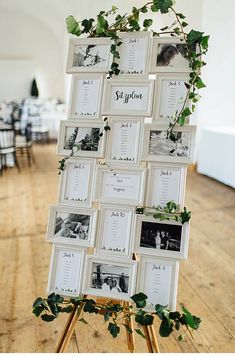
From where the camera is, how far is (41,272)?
2.86m

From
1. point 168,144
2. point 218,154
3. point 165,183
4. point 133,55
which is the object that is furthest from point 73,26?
point 218,154

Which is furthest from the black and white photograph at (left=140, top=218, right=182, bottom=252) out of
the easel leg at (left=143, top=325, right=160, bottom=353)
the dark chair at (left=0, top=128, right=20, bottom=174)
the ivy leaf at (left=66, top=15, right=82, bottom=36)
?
the dark chair at (left=0, top=128, right=20, bottom=174)

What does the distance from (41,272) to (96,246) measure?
1.39m

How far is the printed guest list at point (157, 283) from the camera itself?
156 cm

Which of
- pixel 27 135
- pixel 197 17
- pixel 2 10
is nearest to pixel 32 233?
pixel 27 135

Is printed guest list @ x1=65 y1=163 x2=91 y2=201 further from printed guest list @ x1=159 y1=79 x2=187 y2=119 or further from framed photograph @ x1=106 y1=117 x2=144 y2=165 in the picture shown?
printed guest list @ x1=159 y1=79 x2=187 y2=119

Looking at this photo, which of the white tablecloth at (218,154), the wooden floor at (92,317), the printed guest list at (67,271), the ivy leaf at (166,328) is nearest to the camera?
the ivy leaf at (166,328)

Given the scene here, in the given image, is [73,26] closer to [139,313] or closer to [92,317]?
[139,313]

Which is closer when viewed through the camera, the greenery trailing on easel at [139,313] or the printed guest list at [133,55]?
the greenery trailing on easel at [139,313]

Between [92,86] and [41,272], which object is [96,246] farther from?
[41,272]

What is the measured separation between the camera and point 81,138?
1.65 meters

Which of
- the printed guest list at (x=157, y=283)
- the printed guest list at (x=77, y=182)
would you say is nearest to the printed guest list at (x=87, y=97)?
the printed guest list at (x=77, y=182)

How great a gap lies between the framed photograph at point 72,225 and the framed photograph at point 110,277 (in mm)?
89

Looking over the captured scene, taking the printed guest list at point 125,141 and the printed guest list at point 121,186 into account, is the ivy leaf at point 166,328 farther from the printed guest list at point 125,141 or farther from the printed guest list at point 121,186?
the printed guest list at point 125,141
